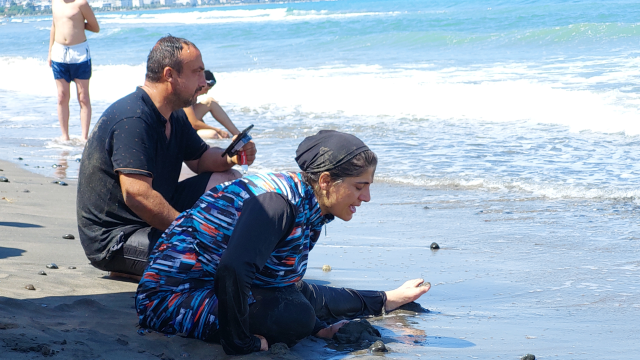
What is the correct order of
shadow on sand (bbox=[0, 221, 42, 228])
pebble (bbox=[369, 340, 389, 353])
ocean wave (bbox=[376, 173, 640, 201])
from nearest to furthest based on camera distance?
pebble (bbox=[369, 340, 389, 353]), shadow on sand (bbox=[0, 221, 42, 228]), ocean wave (bbox=[376, 173, 640, 201])

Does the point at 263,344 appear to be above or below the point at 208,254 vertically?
below

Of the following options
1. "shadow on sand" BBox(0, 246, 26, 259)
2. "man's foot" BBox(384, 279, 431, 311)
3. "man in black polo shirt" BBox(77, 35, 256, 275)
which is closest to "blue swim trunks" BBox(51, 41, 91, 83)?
"shadow on sand" BBox(0, 246, 26, 259)

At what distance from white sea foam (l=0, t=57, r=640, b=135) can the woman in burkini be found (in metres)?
7.20

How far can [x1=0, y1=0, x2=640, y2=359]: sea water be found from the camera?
417 centimetres

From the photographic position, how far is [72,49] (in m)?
8.16

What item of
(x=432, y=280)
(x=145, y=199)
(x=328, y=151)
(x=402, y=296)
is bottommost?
(x=432, y=280)

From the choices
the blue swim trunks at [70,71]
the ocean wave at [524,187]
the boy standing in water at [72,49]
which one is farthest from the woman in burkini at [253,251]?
the blue swim trunks at [70,71]

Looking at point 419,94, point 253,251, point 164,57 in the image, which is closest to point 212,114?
point 164,57

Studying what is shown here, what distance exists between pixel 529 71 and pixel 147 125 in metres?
13.1

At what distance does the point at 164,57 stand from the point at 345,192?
1341 millimetres

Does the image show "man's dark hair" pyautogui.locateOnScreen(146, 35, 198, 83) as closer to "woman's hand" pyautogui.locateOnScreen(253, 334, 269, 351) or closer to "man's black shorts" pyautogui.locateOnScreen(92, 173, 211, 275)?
"man's black shorts" pyautogui.locateOnScreen(92, 173, 211, 275)

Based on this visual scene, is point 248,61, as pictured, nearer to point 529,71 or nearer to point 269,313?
point 529,71

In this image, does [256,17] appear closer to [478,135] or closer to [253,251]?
[478,135]

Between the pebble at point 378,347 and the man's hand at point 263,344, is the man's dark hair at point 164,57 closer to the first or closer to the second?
the man's hand at point 263,344
